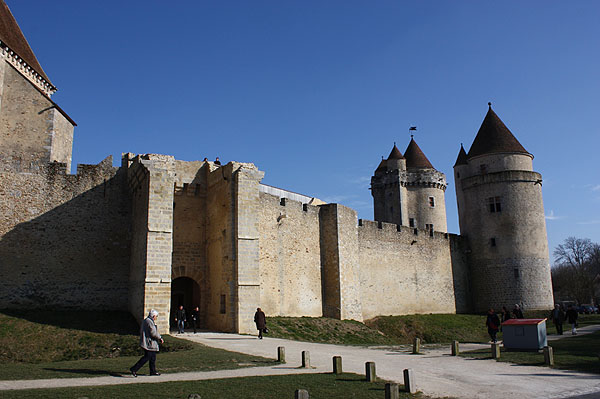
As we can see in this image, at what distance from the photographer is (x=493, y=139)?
35.0 meters

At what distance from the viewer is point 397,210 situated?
A: 132 feet

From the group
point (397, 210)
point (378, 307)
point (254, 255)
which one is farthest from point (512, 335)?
point (397, 210)

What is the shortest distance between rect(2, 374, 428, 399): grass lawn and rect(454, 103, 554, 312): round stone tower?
27.1m

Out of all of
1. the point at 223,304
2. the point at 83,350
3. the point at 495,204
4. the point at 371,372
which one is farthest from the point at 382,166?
the point at 371,372

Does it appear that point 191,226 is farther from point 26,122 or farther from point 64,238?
point 26,122

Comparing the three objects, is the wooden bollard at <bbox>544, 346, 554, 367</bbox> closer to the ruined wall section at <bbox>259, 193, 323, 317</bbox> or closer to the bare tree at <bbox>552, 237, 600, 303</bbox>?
the ruined wall section at <bbox>259, 193, 323, 317</bbox>

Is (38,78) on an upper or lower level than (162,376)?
upper

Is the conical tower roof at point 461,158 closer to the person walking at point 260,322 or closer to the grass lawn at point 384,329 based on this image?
the grass lawn at point 384,329

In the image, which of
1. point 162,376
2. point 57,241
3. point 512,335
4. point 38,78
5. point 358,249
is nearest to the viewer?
point 162,376

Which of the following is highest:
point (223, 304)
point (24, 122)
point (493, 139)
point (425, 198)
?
point (493, 139)

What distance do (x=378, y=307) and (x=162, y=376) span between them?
19685 millimetres

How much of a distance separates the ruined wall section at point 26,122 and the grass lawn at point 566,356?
1595 cm

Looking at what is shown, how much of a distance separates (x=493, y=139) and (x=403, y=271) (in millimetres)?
11688

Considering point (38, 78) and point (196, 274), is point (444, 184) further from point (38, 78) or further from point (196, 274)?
point (38, 78)
